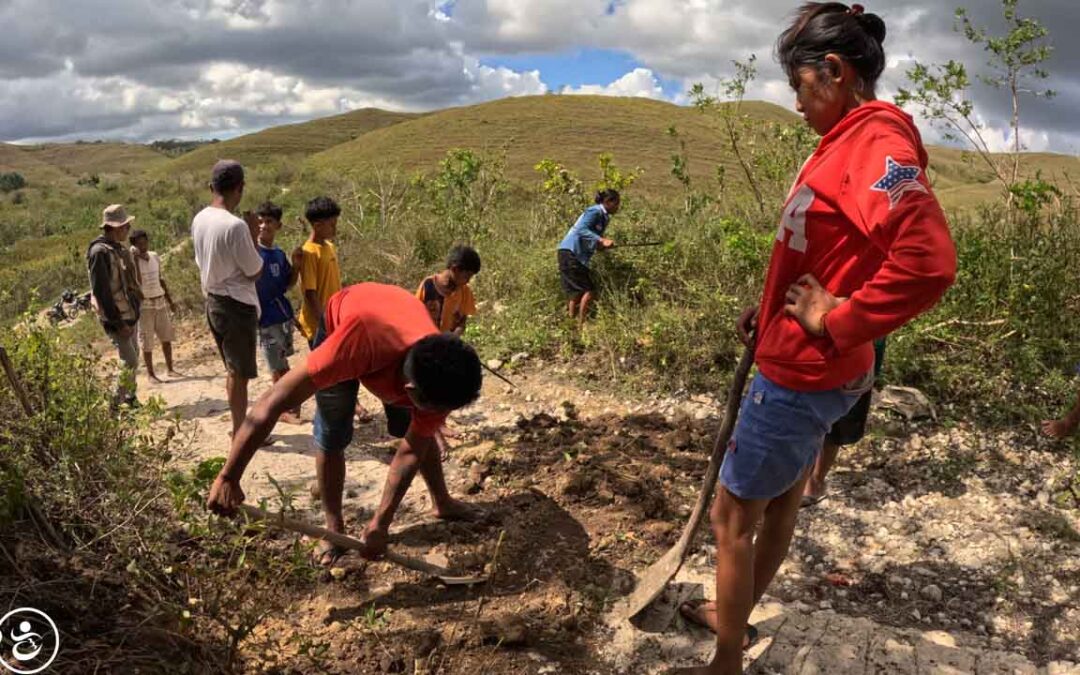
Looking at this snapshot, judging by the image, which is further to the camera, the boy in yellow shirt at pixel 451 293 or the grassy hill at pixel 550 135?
the grassy hill at pixel 550 135

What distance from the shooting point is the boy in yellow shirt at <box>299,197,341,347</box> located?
4.23 metres

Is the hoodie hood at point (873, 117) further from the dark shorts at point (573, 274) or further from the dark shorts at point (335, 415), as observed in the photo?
the dark shorts at point (573, 274)

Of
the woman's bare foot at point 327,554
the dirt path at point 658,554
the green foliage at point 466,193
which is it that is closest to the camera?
the dirt path at point 658,554

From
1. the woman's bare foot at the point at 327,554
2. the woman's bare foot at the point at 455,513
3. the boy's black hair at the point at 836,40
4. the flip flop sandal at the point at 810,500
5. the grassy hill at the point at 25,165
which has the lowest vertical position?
the woman's bare foot at the point at 327,554

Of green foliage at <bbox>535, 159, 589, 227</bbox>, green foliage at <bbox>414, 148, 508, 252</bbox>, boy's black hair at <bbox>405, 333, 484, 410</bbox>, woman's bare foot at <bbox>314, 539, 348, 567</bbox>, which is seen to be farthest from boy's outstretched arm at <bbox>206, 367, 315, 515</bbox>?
green foliage at <bbox>414, 148, 508, 252</bbox>

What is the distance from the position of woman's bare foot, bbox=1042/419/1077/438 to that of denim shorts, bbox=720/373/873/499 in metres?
2.24

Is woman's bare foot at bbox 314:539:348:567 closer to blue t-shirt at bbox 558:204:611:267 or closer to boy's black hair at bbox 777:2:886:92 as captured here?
boy's black hair at bbox 777:2:886:92

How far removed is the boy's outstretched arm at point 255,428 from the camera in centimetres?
230

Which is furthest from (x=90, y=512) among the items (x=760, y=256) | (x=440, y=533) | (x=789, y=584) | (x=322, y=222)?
(x=760, y=256)

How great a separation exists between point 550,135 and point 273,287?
28547 millimetres

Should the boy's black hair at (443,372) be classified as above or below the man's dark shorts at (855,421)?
above

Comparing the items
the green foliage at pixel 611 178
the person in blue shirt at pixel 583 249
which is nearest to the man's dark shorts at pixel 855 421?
the person in blue shirt at pixel 583 249

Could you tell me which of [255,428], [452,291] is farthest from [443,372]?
[452,291]

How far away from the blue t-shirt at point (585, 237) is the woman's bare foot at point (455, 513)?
301 cm
